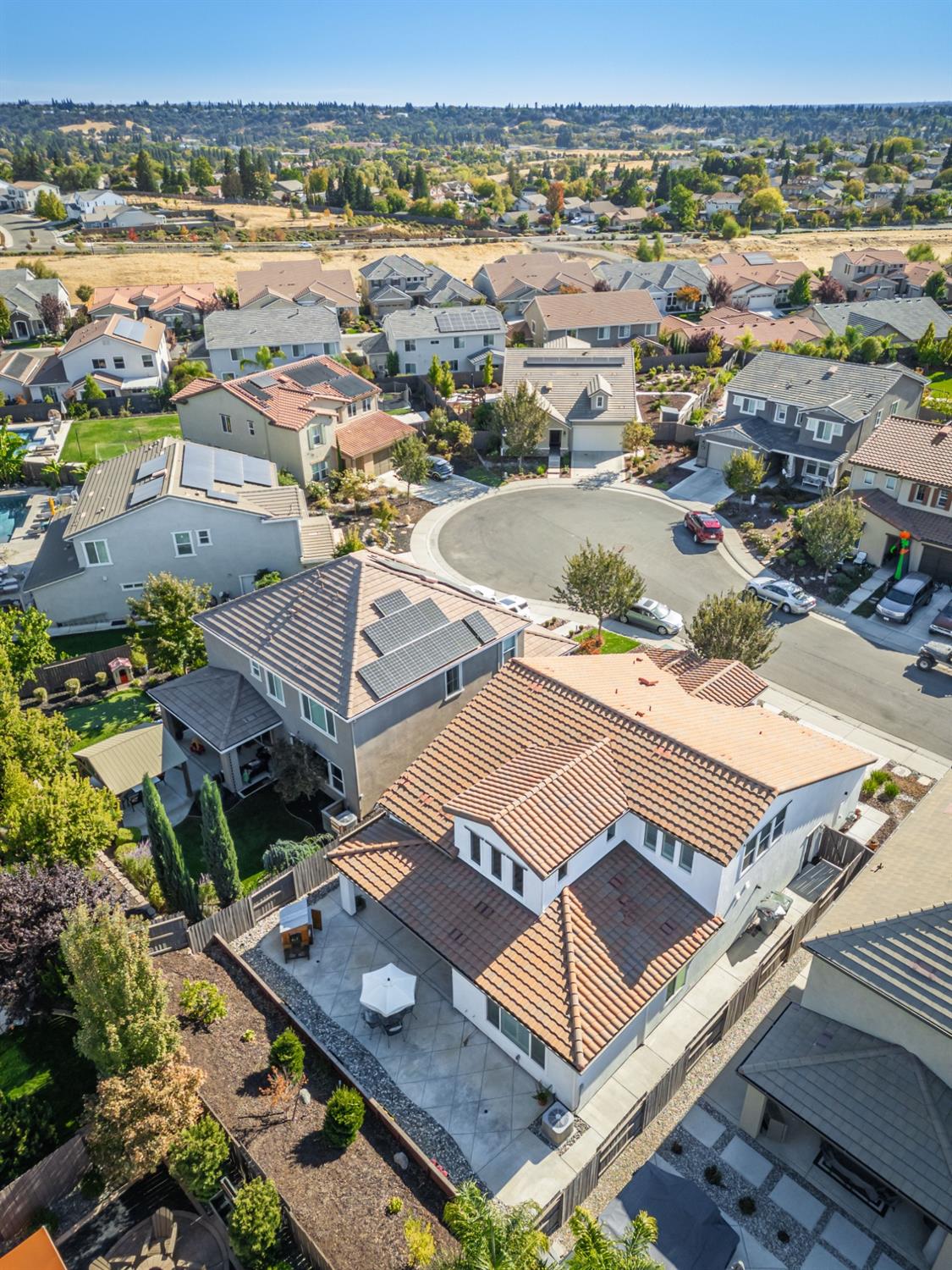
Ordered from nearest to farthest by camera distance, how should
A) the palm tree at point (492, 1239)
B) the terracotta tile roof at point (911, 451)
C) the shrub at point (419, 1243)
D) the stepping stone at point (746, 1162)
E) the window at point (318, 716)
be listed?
the palm tree at point (492, 1239)
the shrub at point (419, 1243)
the stepping stone at point (746, 1162)
the window at point (318, 716)
the terracotta tile roof at point (911, 451)

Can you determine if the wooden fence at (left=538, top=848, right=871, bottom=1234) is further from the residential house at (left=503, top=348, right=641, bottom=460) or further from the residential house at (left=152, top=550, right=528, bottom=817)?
the residential house at (left=503, top=348, right=641, bottom=460)

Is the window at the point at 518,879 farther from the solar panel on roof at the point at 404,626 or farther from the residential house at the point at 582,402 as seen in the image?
the residential house at the point at 582,402

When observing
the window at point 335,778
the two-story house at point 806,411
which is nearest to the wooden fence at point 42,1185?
the window at point 335,778

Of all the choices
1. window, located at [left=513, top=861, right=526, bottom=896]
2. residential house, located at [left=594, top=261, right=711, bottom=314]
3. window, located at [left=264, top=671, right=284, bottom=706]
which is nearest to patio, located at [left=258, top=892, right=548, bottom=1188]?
window, located at [left=513, top=861, right=526, bottom=896]

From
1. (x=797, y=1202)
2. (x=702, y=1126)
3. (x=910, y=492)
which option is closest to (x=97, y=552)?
(x=702, y=1126)

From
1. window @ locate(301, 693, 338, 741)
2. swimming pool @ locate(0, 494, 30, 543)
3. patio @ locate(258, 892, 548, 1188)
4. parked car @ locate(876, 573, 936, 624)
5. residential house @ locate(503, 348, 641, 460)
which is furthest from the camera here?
residential house @ locate(503, 348, 641, 460)

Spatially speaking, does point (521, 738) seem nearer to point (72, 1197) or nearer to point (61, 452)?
point (72, 1197)
